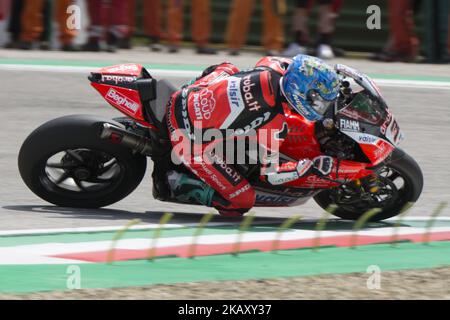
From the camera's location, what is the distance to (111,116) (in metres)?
11.3

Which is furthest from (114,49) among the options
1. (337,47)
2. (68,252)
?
(68,252)

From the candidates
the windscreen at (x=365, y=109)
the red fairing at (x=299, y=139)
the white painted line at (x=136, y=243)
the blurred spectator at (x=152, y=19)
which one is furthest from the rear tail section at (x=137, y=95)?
the blurred spectator at (x=152, y=19)

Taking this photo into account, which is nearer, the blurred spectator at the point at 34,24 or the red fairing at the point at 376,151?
the red fairing at the point at 376,151

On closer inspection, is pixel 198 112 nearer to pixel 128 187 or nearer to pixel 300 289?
pixel 128 187

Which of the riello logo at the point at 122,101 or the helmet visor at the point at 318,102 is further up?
the helmet visor at the point at 318,102

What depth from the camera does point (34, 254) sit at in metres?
6.59

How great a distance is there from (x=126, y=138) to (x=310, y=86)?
1.34 m

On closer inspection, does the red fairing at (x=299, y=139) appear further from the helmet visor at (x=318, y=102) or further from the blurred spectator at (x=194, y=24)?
the blurred spectator at (x=194, y=24)

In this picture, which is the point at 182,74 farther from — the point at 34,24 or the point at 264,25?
the point at 34,24

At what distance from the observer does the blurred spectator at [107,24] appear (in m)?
14.3

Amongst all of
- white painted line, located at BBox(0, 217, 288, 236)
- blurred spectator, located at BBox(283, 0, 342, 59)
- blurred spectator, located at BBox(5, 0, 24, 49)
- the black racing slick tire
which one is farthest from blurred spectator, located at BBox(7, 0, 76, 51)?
white painted line, located at BBox(0, 217, 288, 236)

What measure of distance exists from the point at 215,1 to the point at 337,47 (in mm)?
1989

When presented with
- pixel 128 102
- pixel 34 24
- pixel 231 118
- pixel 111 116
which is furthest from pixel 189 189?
pixel 34 24

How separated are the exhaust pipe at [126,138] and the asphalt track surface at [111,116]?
514 mm
